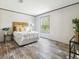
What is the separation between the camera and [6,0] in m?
4.90

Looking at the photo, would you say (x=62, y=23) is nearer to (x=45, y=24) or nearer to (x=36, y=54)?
(x=45, y=24)

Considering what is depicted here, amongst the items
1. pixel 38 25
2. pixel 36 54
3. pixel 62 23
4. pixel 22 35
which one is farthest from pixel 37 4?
pixel 38 25

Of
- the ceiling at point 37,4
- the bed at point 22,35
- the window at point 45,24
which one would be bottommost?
the bed at point 22,35

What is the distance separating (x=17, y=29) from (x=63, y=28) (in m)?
3.93

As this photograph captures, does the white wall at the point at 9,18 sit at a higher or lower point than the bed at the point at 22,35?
higher

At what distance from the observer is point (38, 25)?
28.2 ft

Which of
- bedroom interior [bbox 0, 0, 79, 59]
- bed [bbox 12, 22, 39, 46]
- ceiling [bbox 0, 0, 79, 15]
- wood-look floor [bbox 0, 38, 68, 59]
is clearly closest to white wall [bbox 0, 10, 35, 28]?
bedroom interior [bbox 0, 0, 79, 59]

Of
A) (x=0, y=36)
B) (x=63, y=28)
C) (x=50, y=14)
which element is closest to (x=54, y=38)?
(x=63, y=28)

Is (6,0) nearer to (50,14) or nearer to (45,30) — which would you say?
(50,14)

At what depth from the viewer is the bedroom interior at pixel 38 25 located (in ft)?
14.8

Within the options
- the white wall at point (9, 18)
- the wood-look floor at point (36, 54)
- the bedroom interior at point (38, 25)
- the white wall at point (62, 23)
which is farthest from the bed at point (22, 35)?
the white wall at point (62, 23)

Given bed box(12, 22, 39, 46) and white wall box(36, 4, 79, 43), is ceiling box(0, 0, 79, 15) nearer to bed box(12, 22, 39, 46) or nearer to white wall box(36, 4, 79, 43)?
white wall box(36, 4, 79, 43)

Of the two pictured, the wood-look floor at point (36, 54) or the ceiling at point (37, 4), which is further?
Result: the ceiling at point (37, 4)

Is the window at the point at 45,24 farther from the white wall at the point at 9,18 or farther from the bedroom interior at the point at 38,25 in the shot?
the white wall at the point at 9,18
